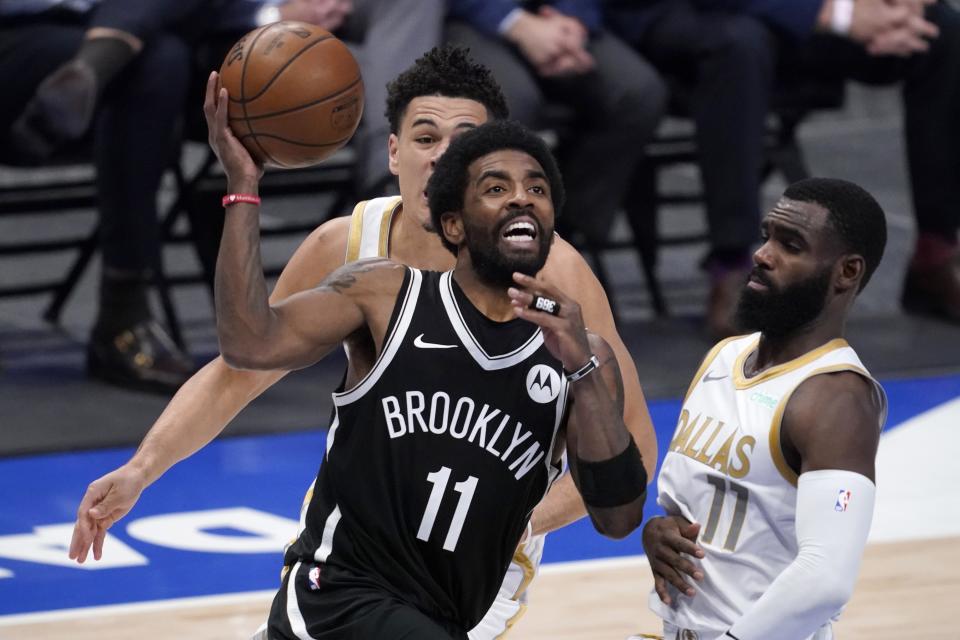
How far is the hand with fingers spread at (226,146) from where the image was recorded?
2834 millimetres

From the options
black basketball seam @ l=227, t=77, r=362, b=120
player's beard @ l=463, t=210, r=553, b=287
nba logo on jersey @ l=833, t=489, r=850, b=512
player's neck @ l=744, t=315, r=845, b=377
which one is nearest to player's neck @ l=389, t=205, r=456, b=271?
black basketball seam @ l=227, t=77, r=362, b=120

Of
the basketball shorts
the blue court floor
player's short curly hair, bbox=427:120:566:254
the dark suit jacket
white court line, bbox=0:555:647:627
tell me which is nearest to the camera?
player's short curly hair, bbox=427:120:566:254

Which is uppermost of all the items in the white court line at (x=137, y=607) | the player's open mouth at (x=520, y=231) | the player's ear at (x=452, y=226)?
the player's open mouth at (x=520, y=231)

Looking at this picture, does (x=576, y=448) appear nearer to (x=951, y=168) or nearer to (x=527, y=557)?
(x=527, y=557)

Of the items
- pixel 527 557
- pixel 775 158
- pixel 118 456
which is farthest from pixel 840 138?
pixel 527 557

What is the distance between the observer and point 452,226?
2.91 metres

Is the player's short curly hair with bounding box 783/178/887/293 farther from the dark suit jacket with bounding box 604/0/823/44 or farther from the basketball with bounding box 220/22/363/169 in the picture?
the dark suit jacket with bounding box 604/0/823/44

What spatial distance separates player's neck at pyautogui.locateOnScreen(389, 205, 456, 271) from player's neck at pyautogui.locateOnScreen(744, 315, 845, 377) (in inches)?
33.6

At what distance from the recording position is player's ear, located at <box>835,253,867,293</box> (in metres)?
2.96

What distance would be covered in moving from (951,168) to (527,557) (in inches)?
174

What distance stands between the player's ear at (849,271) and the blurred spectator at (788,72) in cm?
368

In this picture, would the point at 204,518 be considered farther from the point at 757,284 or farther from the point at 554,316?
the point at 554,316

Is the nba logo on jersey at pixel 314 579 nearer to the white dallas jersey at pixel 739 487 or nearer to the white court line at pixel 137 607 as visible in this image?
the white dallas jersey at pixel 739 487

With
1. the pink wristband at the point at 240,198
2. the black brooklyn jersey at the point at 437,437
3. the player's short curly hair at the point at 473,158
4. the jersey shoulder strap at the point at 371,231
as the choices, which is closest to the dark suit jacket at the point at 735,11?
the jersey shoulder strap at the point at 371,231
